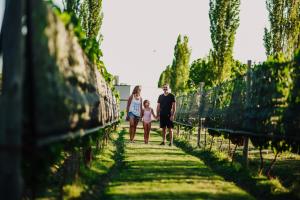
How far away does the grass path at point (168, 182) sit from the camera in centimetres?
670

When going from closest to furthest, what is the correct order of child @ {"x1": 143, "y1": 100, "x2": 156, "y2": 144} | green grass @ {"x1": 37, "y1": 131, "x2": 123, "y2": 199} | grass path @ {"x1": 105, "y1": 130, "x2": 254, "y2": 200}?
green grass @ {"x1": 37, "y1": 131, "x2": 123, "y2": 199}, grass path @ {"x1": 105, "y1": 130, "x2": 254, "y2": 200}, child @ {"x1": 143, "y1": 100, "x2": 156, "y2": 144}

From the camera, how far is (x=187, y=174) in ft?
29.0

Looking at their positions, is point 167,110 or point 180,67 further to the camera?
point 180,67

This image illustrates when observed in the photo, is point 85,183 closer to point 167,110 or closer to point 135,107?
point 167,110

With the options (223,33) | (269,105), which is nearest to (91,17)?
(223,33)

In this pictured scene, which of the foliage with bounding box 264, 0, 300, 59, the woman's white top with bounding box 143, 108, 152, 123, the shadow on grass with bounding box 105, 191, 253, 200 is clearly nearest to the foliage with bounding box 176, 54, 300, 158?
the shadow on grass with bounding box 105, 191, 253, 200

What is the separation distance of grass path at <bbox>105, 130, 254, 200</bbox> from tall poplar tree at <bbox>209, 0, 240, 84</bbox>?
18.6 meters

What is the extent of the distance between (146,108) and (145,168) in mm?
9191

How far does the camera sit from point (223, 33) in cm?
3017

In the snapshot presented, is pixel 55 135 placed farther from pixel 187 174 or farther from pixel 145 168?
pixel 145 168

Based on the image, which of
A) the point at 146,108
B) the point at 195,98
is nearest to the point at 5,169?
the point at 146,108

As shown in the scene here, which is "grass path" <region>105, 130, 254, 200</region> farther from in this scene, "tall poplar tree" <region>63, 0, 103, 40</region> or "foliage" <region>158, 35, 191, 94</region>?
"foliage" <region>158, 35, 191, 94</region>

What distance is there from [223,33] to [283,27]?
3.72 metres

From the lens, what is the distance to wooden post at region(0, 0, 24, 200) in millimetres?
3445
